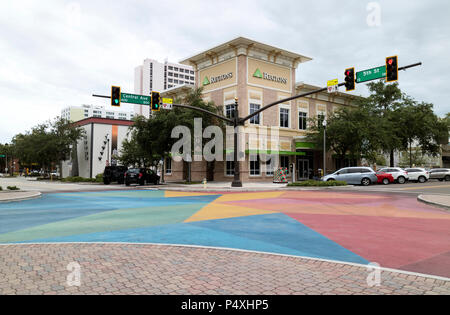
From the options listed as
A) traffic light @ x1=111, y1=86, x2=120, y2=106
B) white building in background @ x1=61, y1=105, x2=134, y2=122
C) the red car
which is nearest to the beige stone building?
the red car

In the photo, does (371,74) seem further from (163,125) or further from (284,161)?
(284,161)

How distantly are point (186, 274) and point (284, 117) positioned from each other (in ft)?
114

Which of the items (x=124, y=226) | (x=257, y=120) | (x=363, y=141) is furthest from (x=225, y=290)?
(x=363, y=141)

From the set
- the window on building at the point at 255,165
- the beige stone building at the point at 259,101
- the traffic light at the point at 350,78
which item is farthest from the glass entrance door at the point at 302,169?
the traffic light at the point at 350,78

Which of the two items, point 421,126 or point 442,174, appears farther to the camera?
point 421,126

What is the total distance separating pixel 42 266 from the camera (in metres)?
4.99

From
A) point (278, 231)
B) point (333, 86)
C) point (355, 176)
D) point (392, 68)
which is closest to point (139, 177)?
point (333, 86)

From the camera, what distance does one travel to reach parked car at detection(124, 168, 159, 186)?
30000 millimetres

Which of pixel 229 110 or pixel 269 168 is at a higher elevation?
pixel 229 110

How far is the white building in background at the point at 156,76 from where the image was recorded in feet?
430

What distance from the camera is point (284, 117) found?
3784cm

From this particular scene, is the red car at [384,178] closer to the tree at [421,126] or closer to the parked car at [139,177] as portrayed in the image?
the tree at [421,126]
